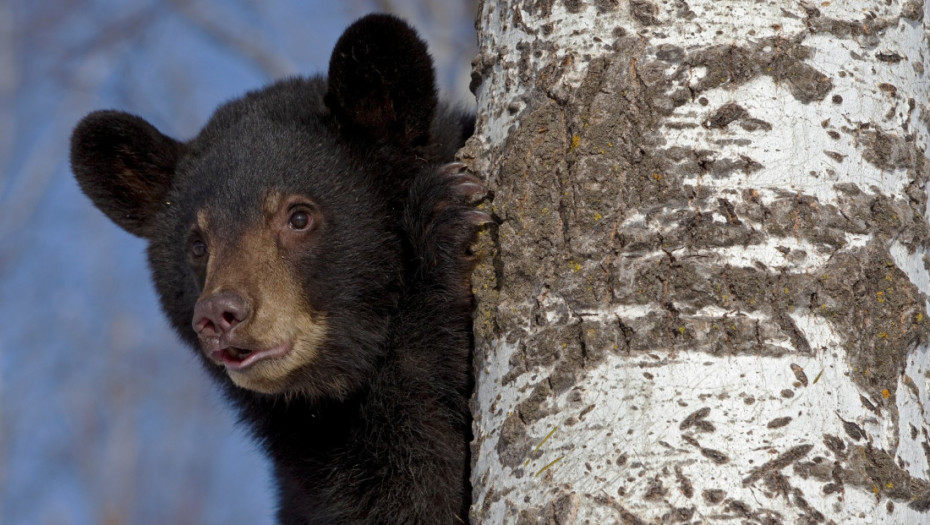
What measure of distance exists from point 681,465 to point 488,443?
0.56 metres

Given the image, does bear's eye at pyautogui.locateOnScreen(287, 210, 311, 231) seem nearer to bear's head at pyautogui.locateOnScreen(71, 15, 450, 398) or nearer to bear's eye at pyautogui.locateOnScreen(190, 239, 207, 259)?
bear's head at pyautogui.locateOnScreen(71, 15, 450, 398)

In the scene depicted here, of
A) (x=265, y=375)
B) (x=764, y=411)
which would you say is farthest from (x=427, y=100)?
(x=764, y=411)

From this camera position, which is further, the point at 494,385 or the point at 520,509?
the point at 494,385

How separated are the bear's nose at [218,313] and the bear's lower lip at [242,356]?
117 mm

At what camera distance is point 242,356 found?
319 centimetres

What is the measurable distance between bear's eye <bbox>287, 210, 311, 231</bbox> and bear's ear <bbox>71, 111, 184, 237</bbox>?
3.01 feet

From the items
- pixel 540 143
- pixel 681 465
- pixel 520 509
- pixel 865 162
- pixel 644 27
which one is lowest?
pixel 520 509

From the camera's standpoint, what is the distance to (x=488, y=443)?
228cm

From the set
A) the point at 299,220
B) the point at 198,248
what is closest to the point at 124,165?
the point at 198,248

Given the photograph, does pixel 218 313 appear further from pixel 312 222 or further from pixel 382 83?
pixel 382 83

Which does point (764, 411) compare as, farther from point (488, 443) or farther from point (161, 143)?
point (161, 143)

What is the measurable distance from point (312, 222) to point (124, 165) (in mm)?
1230

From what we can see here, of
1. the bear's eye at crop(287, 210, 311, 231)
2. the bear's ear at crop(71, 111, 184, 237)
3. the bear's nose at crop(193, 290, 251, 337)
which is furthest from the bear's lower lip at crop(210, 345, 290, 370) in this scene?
the bear's ear at crop(71, 111, 184, 237)

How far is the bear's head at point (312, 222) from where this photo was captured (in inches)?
127
